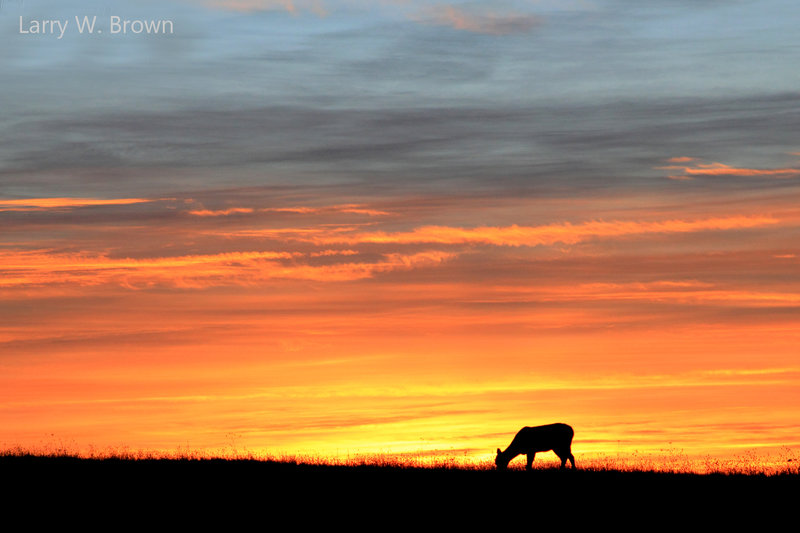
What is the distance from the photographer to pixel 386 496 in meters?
21.8

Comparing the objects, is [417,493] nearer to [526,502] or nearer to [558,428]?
[526,502]

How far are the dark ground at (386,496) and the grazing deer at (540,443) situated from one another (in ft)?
18.0

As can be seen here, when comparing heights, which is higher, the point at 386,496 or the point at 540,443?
the point at 386,496

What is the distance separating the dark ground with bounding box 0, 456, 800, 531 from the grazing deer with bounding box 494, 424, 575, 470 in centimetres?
549

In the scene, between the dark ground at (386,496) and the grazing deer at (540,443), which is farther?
the grazing deer at (540,443)

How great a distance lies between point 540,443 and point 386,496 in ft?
35.4

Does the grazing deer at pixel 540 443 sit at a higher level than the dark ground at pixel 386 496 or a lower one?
lower

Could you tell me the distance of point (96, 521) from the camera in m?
19.5

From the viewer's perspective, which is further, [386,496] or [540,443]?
[540,443]

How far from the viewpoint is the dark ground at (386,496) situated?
19562mm

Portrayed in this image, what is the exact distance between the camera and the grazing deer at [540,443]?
31266 millimetres

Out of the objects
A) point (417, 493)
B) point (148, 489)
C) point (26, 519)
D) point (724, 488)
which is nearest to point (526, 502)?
point (417, 493)

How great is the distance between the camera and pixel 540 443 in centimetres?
3147

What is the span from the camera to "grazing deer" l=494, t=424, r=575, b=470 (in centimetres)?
3127
